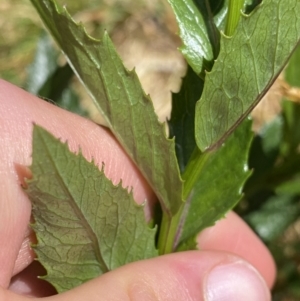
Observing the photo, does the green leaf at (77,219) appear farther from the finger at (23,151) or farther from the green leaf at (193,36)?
the green leaf at (193,36)

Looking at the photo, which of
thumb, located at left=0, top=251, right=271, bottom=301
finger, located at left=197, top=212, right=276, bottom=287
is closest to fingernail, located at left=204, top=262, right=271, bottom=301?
thumb, located at left=0, top=251, right=271, bottom=301

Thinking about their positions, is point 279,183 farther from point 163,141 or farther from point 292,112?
point 163,141

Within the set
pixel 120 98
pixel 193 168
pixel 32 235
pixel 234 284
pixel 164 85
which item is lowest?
pixel 164 85

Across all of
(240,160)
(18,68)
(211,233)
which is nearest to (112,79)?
(240,160)

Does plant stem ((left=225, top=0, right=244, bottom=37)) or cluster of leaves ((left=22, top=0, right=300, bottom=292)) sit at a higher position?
plant stem ((left=225, top=0, right=244, bottom=37))

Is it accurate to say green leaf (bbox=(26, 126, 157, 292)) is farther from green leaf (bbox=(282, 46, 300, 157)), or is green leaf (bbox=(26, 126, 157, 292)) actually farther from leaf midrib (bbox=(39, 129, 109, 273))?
green leaf (bbox=(282, 46, 300, 157))

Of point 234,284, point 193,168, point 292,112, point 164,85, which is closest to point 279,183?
point 292,112
